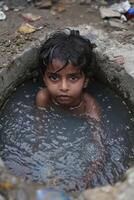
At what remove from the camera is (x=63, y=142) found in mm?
3453

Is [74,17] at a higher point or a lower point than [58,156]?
higher

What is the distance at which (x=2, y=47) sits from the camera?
11.8 ft

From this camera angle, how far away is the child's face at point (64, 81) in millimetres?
3348

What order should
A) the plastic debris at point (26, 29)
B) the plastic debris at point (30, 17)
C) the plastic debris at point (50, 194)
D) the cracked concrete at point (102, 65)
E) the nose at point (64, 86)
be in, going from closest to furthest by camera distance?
the plastic debris at point (50, 194) → the nose at point (64, 86) → the cracked concrete at point (102, 65) → the plastic debris at point (26, 29) → the plastic debris at point (30, 17)

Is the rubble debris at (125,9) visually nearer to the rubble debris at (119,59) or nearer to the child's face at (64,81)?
the rubble debris at (119,59)

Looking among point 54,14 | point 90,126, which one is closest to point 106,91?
point 90,126

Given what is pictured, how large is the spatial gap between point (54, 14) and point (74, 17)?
14cm

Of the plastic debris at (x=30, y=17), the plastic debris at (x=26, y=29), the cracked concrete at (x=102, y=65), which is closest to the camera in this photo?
the cracked concrete at (x=102, y=65)

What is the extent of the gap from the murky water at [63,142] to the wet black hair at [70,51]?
0.93 feet

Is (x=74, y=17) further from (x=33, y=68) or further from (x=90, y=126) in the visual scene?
(x=90, y=126)

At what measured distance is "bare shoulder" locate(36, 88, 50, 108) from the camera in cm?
363

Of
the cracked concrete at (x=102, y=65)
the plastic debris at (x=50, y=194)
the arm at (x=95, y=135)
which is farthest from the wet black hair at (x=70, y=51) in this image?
the plastic debris at (x=50, y=194)

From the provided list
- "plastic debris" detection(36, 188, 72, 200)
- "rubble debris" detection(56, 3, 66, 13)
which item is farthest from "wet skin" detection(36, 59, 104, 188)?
"rubble debris" detection(56, 3, 66, 13)

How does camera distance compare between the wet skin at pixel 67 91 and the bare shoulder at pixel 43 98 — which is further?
the bare shoulder at pixel 43 98
